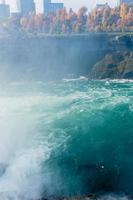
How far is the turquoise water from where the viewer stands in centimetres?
1369

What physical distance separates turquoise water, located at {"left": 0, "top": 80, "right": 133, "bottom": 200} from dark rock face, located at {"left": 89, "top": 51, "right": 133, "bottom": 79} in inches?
218

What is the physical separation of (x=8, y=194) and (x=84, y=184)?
9.46ft

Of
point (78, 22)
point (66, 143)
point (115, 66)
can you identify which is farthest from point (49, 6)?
point (66, 143)

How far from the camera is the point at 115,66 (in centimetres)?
3544

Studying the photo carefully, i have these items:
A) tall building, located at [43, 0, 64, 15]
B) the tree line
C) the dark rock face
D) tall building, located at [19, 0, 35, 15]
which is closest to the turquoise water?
the dark rock face

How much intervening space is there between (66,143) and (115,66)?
19343mm

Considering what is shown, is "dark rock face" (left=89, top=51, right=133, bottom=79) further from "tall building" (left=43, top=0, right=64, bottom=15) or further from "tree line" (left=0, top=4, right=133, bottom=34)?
"tall building" (left=43, top=0, right=64, bottom=15)

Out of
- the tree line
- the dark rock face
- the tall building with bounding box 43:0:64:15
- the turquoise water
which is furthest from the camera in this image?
the tall building with bounding box 43:0:64:15

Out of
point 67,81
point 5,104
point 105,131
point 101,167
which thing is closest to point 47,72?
point 67,81

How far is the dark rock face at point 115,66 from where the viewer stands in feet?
111

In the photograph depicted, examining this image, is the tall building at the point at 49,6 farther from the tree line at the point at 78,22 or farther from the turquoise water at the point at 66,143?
the turquoise water at the point at 66,143

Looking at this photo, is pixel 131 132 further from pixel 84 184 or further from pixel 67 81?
pixel 67 81

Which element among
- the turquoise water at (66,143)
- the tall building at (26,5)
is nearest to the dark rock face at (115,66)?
the turquoise water at (66,143)

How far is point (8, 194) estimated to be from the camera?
1279 centimetres
